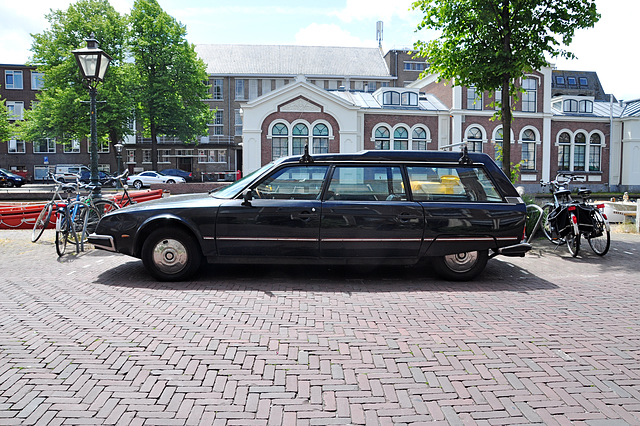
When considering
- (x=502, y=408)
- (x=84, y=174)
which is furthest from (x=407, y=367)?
(x=84, y=174)

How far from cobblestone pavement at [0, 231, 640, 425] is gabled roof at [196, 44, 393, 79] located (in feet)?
180

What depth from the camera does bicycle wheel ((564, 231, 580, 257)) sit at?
854cm

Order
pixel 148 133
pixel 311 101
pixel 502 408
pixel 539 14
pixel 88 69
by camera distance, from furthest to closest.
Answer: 1. pixel 148 133
2. pixel 311 101
3. pixel 539 14
4. pixel 88 69
5. pixel 502 408

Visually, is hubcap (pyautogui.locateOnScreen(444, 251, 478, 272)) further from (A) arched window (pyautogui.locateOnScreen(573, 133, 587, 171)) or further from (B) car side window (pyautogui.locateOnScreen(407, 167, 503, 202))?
(A) arched window (pyautogui.locateOnScreen(573, 133, 587, 171))

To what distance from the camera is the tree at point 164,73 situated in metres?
39.5

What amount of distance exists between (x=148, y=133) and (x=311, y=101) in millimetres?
14979

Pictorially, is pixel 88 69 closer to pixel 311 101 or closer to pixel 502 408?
pixel 502 408

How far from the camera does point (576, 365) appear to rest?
3.75 meters

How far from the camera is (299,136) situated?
1375 inches

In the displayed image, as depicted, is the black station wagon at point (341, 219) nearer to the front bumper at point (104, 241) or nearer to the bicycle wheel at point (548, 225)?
A: the front bumper at point (104, 241)

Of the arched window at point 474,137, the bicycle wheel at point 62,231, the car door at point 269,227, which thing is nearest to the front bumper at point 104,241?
the car door at point 269,227

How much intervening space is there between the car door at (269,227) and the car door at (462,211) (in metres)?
1.41

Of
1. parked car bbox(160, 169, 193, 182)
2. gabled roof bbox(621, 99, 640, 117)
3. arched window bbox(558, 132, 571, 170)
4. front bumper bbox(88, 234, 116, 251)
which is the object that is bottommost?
front bumper bbox(88, 234, 116, 251)

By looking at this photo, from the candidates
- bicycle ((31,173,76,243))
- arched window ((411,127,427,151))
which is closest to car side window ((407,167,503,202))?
bicycle ((31,173,76,243))
